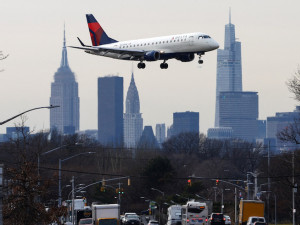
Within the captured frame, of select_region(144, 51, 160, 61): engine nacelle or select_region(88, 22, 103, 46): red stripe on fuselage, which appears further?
select_region(88, 22, 103, 46): red stripe on fuselage

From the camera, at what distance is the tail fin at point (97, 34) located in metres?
103

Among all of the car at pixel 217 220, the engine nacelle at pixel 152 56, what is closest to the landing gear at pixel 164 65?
the engine nacelle at pixel 152 56

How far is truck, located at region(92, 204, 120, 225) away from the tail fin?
1413 inches

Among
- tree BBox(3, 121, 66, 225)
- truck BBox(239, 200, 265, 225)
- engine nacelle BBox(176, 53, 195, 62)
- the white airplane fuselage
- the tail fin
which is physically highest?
the tail fin

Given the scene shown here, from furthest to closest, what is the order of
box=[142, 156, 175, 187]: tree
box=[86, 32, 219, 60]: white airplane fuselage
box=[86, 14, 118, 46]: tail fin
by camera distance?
box=[142, 156, 175, 187]: tree → box=[86, 14, 118, 46]: tail fin → box=[86, 32, 219, 60]: white airplane fuselage

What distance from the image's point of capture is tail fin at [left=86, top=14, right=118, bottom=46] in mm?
103125

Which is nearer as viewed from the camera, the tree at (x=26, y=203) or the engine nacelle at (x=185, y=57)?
the tree at (x=26, y=203)

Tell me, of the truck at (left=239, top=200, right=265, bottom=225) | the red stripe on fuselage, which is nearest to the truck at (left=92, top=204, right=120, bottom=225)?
the truck at (left=239, top=200, right=265, bottom=225)

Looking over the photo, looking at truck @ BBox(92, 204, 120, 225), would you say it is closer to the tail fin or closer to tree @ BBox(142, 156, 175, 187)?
the tail fin

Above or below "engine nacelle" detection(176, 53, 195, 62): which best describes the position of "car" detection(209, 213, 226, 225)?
below

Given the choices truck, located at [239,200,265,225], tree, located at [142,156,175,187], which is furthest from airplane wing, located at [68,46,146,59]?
tree, located at [142,156,175,187]

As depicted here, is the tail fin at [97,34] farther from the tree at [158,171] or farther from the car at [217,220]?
the tree at [158,171]

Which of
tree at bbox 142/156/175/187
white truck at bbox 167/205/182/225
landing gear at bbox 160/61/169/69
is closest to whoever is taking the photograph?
landing gear at bbox 160/61/169/69

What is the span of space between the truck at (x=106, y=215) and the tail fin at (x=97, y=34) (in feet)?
118
